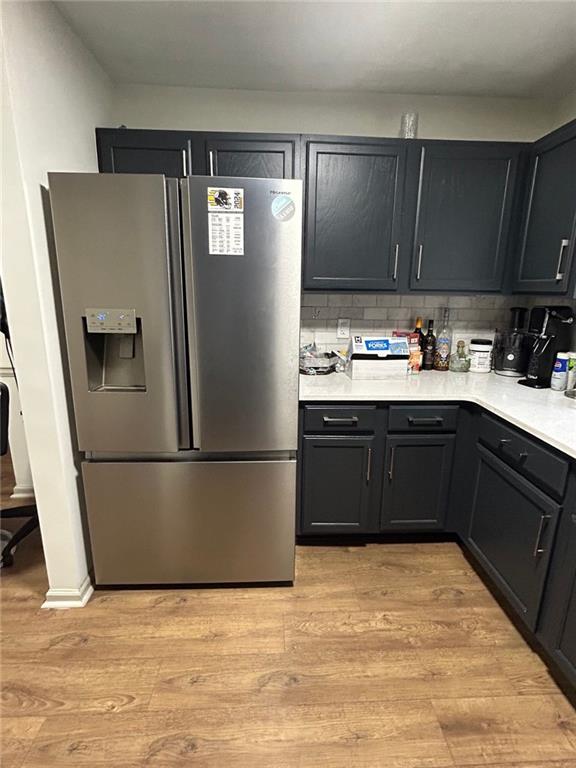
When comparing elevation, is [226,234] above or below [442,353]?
above

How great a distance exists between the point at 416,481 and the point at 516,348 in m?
1.00

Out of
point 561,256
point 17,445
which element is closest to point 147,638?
point 17,445

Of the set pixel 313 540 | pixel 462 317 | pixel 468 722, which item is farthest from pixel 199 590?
pixel 462 317

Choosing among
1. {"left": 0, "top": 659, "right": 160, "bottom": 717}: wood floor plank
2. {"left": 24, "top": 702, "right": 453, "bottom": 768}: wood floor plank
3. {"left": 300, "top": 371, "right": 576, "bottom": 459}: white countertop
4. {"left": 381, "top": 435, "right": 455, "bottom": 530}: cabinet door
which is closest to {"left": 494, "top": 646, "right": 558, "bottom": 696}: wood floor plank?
{"left": 24, "top": 702, "right": 453, "bottom": 768}: wood floor plank

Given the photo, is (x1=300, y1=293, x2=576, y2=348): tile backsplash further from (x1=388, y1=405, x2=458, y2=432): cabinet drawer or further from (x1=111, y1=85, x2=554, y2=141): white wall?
(x1=111, y1=85, x2=554, y2=141): white wall

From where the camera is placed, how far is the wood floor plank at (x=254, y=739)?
1.19 metres

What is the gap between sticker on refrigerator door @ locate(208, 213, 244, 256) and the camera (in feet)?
4.84

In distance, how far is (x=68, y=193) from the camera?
1.41 meters

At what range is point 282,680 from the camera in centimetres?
143

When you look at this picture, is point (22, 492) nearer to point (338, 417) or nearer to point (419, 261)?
point (338, 417)

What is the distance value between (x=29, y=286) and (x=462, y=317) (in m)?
2.35

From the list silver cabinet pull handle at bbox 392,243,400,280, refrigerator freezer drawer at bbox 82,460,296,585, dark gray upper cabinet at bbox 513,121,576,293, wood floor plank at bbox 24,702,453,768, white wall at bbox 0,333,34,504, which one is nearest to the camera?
wood floor plank at bbox 24,702,453,768

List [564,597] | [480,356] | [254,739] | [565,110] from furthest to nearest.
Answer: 1. [480,356]
2. [565,110]
3. [564,597]
4. [254,739]

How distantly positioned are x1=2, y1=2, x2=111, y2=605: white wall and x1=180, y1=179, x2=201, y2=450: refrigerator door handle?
0.54m
